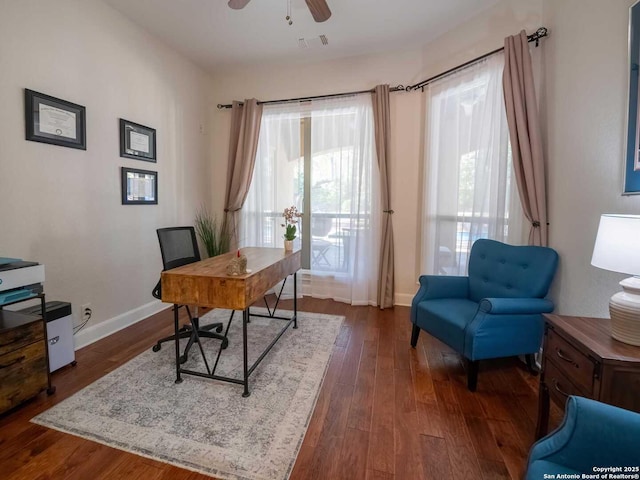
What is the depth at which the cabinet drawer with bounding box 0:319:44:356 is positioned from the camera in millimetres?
1650

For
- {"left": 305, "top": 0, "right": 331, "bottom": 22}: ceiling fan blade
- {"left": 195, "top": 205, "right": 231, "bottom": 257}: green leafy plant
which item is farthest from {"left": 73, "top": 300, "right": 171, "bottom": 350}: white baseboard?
{"left": 305, "top": 0, "right": 331, "bottom": 22}: ceiling fan blade

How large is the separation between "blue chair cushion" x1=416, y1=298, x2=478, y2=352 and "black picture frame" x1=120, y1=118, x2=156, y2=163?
10.4ft

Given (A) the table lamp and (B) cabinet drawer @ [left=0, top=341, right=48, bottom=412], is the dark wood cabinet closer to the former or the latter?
(B) cabinet drawer @ [left=0, top=341, right=48, bottom=412]

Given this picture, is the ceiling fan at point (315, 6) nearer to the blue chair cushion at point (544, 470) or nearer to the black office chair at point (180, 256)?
the black office chair at point (180, 256)

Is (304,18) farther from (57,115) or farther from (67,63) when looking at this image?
(57,115)

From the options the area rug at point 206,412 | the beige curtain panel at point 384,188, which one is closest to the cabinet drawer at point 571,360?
the area rug at point 206,412

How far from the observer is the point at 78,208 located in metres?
2.55

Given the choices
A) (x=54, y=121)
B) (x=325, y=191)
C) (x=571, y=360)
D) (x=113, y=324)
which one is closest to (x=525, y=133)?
(x=571, y=360)

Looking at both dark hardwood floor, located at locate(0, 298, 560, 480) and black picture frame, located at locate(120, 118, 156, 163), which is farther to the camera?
black picture frame, located at locate(120, 118, 156, 163)

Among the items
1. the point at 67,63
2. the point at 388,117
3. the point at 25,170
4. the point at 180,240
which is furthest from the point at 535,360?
the point at 67,63

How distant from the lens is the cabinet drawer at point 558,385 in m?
1.32

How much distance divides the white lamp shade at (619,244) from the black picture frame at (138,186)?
3.63 metres

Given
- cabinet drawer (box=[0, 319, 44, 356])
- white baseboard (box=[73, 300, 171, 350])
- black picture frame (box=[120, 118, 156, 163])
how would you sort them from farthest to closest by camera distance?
black picture frame (box=[120, 118, 156, 163]), white baseboard (box=[73, 300, 171, 350]), cabinet drawer (box=[0, 319, 44, 356])

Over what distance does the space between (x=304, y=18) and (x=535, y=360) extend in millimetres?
3693
